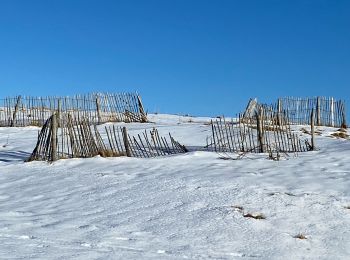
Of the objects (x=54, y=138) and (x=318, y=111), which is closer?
(x=54, y=138)

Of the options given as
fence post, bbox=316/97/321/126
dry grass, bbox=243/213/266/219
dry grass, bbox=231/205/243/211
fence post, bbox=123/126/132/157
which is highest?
fence post, bbox=316/97/321/126

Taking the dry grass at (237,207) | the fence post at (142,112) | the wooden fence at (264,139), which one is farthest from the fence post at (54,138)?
the fence post at (142,112)

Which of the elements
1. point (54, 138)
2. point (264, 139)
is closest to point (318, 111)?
point (264, 139)

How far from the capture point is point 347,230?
5.88 metres

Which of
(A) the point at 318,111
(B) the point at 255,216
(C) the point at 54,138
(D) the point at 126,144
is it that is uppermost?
(A) the point at 318,111

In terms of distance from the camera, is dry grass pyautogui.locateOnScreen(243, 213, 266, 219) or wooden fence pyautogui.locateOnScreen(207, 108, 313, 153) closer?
dry grass pyautogui.locateOnScreen(243, 213, 266, 219)

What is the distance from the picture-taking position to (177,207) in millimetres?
6695

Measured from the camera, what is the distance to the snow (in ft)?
16.7

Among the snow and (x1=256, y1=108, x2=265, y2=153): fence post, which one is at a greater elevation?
(x1=256, y1=108, x2=265, y2=153): fence post

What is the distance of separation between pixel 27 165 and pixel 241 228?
5.69 metres

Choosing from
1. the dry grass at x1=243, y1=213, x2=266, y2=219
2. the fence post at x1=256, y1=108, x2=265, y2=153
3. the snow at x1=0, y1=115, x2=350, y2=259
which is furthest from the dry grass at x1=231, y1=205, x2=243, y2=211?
the fence post at x1=256, y1=108, x2=265, y2=153

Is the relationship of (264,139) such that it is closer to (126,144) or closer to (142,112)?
(126,144)

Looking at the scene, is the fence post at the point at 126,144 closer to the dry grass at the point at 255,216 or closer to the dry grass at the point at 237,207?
the dry grass at the point at 237,207

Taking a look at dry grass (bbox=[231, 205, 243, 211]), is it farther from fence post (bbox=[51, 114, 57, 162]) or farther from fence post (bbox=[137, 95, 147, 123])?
fence post (bbox=[137, 95, 147, 123])
